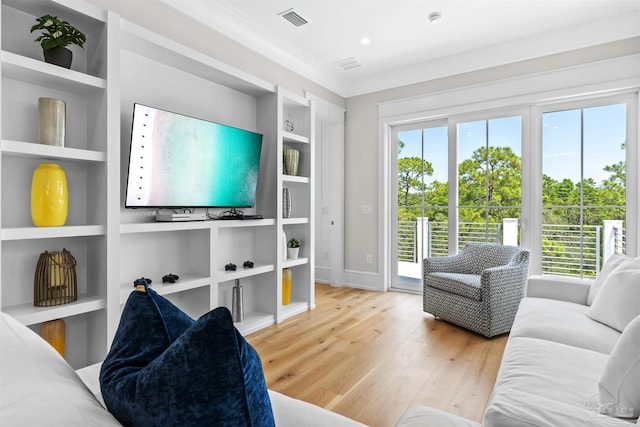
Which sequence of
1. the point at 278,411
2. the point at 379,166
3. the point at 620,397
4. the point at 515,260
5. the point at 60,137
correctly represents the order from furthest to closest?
the point at 379,166, the point at 515,260, the point at 60,137, the point at 620,397, the point at 278,411

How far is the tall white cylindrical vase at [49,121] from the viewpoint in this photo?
6.31 ft

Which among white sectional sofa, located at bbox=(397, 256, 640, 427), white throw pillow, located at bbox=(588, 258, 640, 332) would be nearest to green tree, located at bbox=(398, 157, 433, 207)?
white sectional sofa, located at bbox=(397, 256, 640, 427)

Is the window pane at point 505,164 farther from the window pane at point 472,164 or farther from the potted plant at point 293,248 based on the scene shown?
the potted plant at point 293,248

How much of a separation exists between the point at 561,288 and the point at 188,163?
2745 millimetres

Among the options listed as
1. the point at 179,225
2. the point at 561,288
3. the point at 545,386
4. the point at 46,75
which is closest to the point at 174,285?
the point at 179,225

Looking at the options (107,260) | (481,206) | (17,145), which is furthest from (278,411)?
(481,206)

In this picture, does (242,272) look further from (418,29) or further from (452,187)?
(418,29)

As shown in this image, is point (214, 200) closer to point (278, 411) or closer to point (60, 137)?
point (60, 137)

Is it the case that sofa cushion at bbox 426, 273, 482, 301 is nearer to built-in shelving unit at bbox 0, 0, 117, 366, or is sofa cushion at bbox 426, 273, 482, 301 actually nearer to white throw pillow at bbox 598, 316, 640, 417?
white throw pillow at bbox 598, 316, 640, 417

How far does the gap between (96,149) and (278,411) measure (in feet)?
6.56

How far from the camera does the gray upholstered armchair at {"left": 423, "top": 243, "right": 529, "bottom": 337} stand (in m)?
2.81

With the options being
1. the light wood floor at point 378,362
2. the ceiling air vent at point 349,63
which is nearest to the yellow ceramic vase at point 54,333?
the light wood floor at point 378,362

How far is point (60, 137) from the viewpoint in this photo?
1.97 m

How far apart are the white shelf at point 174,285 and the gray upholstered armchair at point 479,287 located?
2.00m
